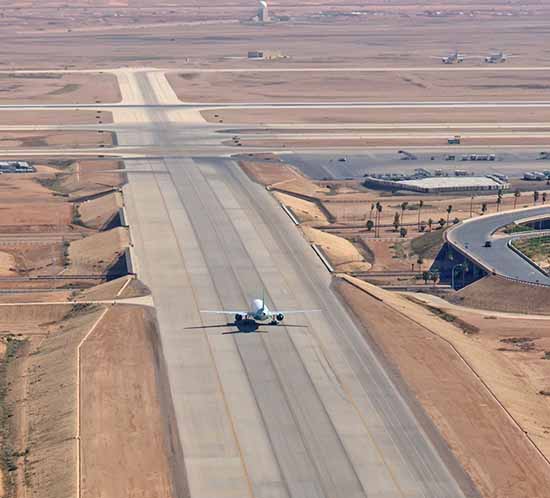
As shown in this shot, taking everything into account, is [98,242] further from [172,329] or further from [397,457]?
[397,457]

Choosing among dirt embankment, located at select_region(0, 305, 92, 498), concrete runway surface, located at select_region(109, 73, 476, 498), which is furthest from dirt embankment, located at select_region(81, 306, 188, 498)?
dirt embankment, located at select_region(0, 305, 92, 498)

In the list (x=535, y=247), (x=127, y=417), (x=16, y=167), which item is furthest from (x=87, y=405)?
(x=16, y=167)

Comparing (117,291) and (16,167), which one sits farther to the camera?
(16,167)

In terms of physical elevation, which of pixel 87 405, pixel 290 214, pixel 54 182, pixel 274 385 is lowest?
pixel 54 182

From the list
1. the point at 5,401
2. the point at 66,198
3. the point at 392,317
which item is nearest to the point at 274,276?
the point at 392,317

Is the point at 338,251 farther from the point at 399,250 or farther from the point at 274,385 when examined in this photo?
the point at 274,385

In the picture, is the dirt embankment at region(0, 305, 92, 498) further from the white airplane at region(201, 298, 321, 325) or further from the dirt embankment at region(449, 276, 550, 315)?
the dirt embankment at region(449, 276, 550, 315)

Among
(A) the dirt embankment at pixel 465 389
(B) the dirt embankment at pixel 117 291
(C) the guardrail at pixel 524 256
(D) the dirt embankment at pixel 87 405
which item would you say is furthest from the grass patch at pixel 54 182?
(A) the dirt embankment at pixel 465 389

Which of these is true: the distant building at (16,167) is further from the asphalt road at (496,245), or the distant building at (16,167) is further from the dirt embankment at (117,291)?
the asphalt road at (496,245)
